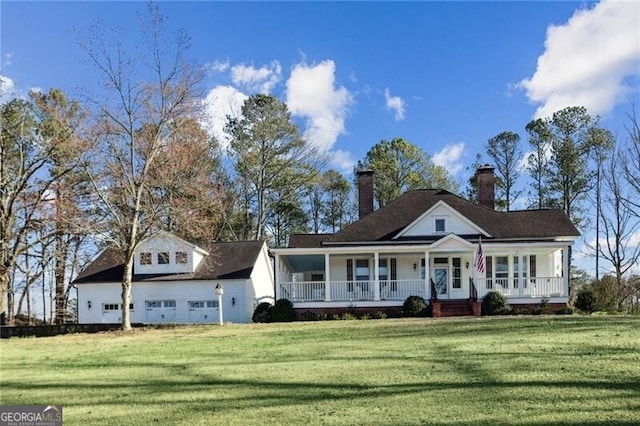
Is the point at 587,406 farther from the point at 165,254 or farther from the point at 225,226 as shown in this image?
the point at 225,226

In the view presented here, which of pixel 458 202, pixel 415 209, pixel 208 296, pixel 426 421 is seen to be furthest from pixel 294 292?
pixel 426 421

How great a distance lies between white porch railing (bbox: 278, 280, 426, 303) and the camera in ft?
83.3

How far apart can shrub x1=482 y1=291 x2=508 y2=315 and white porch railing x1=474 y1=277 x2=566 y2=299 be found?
1.02m

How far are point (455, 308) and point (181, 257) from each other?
46.5 ft

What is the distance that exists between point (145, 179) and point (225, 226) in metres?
18.9

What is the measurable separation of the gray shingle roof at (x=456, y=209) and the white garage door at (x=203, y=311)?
196 inches

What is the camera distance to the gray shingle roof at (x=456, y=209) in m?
26.9

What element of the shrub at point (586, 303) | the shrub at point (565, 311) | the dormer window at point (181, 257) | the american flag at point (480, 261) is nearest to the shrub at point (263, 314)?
the dormer window at point (181, 257)

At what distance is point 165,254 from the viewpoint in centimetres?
2997

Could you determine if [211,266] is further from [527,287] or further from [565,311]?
[565,311]

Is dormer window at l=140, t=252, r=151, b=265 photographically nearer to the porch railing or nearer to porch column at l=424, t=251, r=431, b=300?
the porch railing

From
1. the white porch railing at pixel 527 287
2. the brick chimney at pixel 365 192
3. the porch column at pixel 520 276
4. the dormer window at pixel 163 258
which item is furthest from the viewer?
the brick chimney at pixel 365 192

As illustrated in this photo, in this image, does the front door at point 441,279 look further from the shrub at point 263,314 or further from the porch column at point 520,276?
the shrub at point 263,314

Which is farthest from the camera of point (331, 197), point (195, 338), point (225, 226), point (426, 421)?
point (331, 197)
